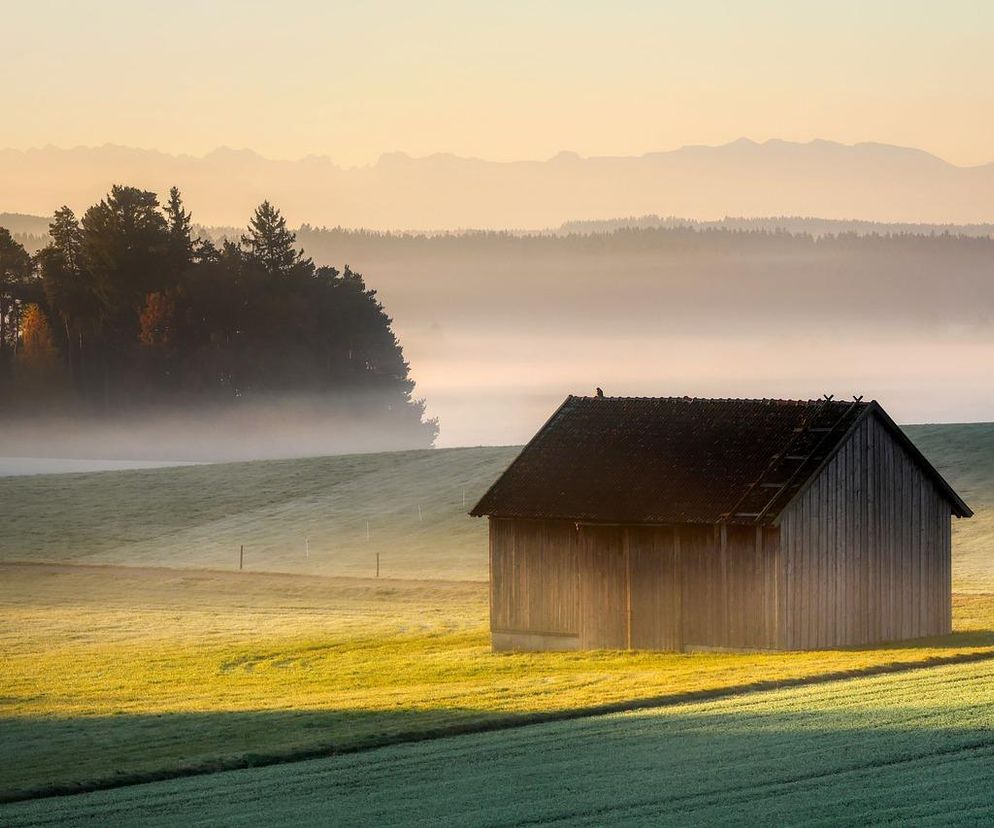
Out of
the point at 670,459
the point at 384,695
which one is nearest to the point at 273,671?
the point at 384,695

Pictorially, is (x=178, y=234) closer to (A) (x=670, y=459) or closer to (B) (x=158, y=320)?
(B) (x=158, y=320)

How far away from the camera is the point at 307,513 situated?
8956 cm

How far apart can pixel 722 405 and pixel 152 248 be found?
3490 inches

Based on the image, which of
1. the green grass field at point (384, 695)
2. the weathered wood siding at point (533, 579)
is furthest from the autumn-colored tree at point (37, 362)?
the weathered wood siding at point (533, 579)

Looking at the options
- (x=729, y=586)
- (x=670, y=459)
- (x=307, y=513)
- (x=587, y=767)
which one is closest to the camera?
(x=587, y=767)

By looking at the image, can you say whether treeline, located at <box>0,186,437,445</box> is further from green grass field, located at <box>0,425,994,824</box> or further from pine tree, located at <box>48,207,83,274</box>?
green grass field, located at <box>0,425,994,824</box>

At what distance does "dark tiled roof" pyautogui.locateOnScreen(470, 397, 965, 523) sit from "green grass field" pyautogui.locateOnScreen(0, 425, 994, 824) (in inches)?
144

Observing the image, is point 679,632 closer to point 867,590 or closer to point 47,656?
point 867,590

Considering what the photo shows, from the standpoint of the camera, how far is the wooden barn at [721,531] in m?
44.7

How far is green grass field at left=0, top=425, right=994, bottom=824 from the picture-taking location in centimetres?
2547

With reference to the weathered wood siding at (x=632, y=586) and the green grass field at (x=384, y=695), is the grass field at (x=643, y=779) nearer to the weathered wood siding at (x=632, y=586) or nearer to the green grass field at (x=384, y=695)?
the green grass field at (x=384, y=695)

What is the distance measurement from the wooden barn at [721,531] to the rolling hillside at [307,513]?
16343 millimetres

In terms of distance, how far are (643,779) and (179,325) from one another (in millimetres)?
104888

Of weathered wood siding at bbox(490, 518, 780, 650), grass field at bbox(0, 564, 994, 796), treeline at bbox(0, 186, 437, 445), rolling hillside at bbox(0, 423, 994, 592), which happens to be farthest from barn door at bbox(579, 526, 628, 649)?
treeline at bbox(0, 186, 437, 445)
